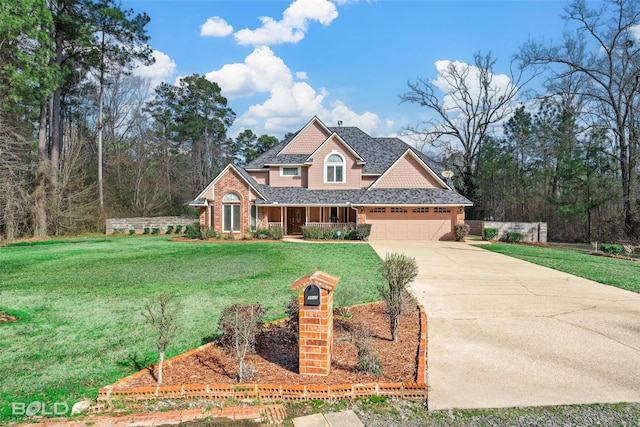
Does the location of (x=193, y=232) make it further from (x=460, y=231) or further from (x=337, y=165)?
(x=460, y=231)

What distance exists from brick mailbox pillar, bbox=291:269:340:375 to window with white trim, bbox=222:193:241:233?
1892 centimetres

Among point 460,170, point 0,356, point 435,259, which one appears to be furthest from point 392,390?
point 460,170

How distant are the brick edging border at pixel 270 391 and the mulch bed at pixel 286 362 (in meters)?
0.19

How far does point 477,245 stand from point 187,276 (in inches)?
613

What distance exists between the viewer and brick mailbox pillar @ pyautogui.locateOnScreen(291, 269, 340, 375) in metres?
4.34

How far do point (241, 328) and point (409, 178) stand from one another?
20.6m

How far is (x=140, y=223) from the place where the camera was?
27.3 meters

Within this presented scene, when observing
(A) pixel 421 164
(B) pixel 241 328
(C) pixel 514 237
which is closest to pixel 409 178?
(A) pixel 421 164

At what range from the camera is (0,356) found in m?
5.27

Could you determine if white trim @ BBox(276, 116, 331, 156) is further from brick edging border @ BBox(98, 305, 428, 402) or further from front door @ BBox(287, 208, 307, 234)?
brick edging border @ BBox(98, 305, 428, 402)

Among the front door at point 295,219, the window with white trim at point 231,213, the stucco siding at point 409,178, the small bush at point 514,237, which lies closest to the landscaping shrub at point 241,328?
the window with white trim at point 231,213

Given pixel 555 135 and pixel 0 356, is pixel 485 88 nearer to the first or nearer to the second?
pixel 555 135

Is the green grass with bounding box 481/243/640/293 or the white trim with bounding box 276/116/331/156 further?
the white trim with bounding box 276/116/331/156

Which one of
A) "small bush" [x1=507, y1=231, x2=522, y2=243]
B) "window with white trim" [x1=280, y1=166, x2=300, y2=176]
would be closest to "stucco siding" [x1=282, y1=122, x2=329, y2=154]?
"window with white trim" [x1=280, y1=166, x2=300, y2=176]
